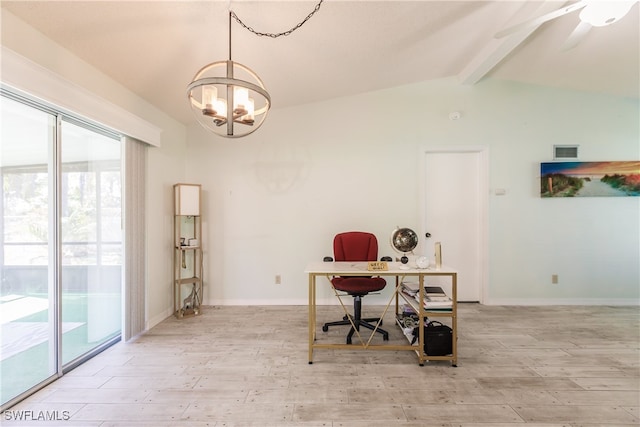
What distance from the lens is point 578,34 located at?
6.26 feet

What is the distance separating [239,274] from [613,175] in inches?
208

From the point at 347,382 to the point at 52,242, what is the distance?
8.16 feet

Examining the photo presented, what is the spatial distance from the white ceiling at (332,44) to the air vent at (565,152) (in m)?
0.78

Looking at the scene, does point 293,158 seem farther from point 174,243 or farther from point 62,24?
point 62,24

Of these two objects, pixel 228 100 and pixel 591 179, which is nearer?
pixel 228 100

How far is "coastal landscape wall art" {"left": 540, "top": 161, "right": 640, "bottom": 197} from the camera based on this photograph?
3.52 meters

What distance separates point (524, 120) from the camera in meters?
3.60

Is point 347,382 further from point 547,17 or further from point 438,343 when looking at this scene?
point 547,17

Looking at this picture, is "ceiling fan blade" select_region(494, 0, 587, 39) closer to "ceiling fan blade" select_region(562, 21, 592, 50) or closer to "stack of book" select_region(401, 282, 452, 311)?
"ceiling fan blade" select_region(562, 21, 592, 50)

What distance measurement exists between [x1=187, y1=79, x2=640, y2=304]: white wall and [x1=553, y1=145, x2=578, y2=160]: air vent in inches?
2.9

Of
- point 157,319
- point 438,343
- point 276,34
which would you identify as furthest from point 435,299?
point 157,319

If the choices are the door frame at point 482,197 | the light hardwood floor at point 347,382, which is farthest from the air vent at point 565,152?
the light hardwood floor at point 347,382

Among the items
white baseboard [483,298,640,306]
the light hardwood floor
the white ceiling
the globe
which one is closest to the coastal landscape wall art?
the white ceiling

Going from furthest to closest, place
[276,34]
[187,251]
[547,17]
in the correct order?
1. [187,251]
2. [276,34]
3. [547,17]
